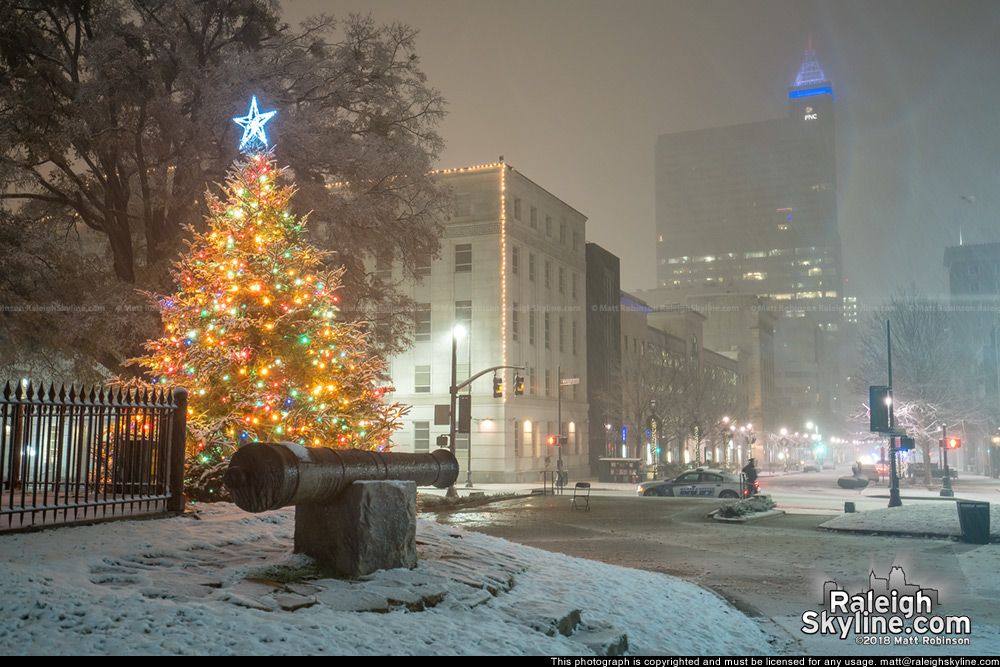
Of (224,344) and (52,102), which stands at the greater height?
(52,102)

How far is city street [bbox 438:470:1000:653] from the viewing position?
11.6m

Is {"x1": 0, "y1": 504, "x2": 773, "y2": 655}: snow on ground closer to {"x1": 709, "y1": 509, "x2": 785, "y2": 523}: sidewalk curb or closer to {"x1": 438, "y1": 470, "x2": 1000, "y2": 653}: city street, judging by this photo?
{"x1": 438, "y1": 470, "x2": 1000, "y2": 653}: city street

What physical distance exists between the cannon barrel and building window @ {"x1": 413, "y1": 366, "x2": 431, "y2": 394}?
4391 centimetres

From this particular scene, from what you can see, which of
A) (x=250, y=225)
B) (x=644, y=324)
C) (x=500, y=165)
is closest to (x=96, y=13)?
(x=250, y=225)

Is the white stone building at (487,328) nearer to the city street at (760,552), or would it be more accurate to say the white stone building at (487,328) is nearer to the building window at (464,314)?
the building window at (464,314)

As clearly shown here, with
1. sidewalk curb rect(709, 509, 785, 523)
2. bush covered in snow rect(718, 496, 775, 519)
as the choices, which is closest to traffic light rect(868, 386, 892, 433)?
bush covered in snow rect(718, 496, 775, 519)

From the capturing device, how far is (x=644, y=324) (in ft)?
249

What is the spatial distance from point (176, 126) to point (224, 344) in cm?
962

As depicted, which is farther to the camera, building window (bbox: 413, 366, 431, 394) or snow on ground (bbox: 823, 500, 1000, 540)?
building window (bbox: 413, 366, 431, 394)

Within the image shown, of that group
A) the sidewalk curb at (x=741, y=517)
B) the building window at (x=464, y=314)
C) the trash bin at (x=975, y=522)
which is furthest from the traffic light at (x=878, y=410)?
the building window at (x=464, y=314)

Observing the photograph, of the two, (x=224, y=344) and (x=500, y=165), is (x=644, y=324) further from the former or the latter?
(x=224, y=344)

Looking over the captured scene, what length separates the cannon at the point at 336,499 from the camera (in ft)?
24.8

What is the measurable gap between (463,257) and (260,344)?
3680 cm

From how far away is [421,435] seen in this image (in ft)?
171
